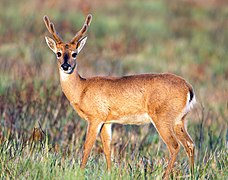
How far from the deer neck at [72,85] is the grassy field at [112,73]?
0.53 m

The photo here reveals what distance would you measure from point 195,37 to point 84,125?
A: 35.7 ft

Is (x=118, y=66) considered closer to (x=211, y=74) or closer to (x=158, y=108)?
(x=211, y=74)

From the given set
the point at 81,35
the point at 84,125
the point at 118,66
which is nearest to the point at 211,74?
the point at 118,66

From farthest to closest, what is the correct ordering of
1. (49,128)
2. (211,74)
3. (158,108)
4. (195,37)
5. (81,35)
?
(195,37) → (211,74) → (49,128) → (81,35) → (158,108)

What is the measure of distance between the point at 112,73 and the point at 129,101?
4.97 m

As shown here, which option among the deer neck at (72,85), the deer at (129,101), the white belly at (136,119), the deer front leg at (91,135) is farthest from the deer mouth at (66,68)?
the white belly at (136,119)

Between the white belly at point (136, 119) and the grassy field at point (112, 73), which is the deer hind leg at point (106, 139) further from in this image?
the white belly at point (136, 119)

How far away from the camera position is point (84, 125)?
373 inches

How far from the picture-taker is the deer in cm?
711

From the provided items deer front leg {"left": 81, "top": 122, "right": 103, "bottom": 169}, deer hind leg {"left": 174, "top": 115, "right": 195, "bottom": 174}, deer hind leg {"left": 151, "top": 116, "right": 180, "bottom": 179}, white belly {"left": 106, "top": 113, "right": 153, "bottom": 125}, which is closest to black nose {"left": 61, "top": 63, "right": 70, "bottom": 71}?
deer front leg {"left": 81, "top": 122, "right": 103, "bottom": 169}

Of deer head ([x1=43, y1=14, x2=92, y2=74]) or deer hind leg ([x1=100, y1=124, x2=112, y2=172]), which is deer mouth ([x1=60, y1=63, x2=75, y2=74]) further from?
deer hind leg ([x1=100, y1=124, x2=112, y2=172])

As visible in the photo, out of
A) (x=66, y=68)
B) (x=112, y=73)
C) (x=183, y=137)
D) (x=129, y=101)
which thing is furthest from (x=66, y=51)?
(x=112, y=73)

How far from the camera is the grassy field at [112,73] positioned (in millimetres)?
6594

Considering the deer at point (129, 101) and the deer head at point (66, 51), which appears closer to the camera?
the deer at point (129, 101)
